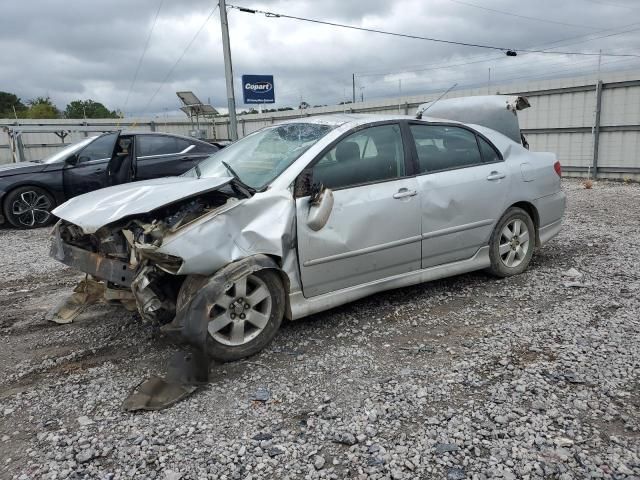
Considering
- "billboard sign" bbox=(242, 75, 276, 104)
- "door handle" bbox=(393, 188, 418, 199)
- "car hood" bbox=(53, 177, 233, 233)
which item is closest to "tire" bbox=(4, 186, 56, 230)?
"car hood" bbox=(53, 177, 233, 233)

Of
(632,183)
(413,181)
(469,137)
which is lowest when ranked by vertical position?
(632,183)

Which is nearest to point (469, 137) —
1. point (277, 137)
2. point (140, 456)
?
point (277, 137)

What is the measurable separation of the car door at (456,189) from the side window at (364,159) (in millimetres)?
221

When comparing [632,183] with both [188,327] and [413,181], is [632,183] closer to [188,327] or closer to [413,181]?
[413,181]

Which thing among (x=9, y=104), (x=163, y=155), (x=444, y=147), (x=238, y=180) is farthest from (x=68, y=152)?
(x=9, y=104)

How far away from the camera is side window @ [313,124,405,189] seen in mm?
3664

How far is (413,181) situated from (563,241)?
329 cm

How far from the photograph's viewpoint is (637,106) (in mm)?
11180

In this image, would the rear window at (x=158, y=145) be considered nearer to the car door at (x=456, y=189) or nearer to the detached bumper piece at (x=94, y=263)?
the detached bumper piece at (x=94, y=263)

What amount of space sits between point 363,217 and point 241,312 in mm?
1146

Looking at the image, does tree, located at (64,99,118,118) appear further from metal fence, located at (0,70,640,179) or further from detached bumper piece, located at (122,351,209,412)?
detached bumper piece, located at (122,351,209,412)

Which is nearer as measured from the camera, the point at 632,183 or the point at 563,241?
the point at 563,241

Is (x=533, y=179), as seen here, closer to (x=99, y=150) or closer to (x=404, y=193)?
(x=404, y=193)

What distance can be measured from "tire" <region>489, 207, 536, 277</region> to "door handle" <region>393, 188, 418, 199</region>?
3.62ft
